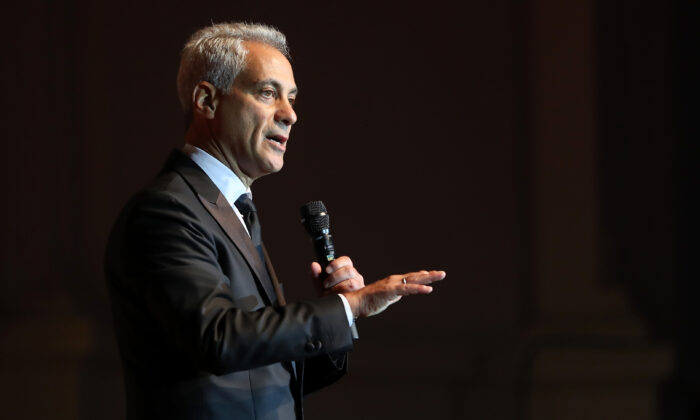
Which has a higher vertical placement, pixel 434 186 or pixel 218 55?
pixel 218 55

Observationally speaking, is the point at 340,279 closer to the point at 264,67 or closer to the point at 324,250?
the point at 324,250

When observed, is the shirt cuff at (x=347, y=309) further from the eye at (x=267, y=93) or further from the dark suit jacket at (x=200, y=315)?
the eye at (x=267, y=93)

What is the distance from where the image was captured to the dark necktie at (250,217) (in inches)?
71.2

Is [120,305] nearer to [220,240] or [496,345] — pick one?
[220,240]

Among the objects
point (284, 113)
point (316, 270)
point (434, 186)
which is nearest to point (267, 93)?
point (284, 113)

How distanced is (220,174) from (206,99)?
19 centimetres

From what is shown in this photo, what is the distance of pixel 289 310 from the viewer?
1509mm

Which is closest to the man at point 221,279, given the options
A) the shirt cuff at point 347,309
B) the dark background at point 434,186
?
the shirt cuff at point 347,309

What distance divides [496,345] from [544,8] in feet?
5.15

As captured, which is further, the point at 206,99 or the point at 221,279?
the point at 206,99

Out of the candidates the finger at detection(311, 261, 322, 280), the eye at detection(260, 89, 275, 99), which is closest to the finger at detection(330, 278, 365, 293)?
the finger at detection(311, 261, 322, 280)

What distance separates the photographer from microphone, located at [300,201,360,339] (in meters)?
1.81

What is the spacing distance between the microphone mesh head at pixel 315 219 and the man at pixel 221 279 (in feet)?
0.28

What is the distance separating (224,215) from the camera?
167cm
